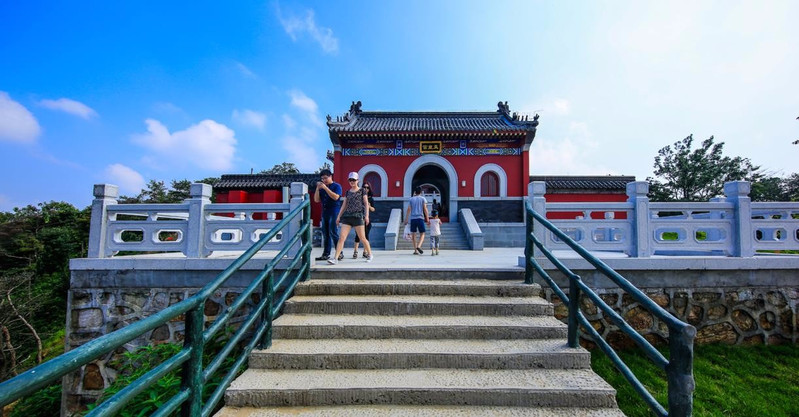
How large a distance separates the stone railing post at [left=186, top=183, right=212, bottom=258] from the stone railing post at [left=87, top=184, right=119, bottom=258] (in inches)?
41.8

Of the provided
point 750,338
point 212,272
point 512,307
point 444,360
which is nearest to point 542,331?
point 512,307

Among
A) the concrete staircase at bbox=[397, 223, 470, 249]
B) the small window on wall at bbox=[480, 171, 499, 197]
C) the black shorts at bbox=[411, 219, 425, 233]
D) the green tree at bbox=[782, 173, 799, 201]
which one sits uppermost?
the green tree at bbox=[782, 173, 799, 201]

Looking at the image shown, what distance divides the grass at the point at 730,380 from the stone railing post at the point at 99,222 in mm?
6013

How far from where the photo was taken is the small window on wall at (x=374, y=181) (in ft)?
44.3

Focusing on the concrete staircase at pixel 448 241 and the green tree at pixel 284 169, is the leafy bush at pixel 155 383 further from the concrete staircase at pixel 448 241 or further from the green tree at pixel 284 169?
the green tree at pixel 284 169

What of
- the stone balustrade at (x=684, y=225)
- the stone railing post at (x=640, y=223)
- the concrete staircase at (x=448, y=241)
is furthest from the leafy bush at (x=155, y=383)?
the concrete staircase at (x=448, y=241)

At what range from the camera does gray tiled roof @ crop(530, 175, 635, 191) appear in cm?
1609

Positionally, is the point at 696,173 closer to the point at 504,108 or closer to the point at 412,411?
Answer: the point at 504,108

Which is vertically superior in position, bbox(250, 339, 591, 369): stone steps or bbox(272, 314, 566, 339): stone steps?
bbox(272, 314, 566, 339): stone steps

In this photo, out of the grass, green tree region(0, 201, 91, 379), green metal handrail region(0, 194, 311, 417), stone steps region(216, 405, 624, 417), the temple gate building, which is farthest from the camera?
the temple gate building

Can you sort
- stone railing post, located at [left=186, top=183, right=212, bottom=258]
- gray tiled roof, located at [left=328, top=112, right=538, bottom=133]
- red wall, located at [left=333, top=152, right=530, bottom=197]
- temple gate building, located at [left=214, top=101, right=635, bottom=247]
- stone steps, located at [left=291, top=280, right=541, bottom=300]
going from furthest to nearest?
red wall, located at [left=333, top=152, right=530, bottom=197], gray tiled roof, located at [left=328, top=112, right=538, bottom=133], temple gate building, located at [left=214, top=101, right=635, bottom=247], stone railing post, located at [left=186, top=183, right=212, bottom=258], stone steps, located at [left=291, top=280, right=541, bottom=300]

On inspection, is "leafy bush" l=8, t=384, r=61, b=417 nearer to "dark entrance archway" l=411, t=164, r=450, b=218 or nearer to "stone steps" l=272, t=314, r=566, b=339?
"stone steps" l=272, t=314, r=566, b=339

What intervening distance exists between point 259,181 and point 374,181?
6749 millimetres

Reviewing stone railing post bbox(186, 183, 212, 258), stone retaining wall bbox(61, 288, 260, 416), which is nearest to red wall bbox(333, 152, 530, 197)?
stone railing post bbox(186, 183, 212, 258)
